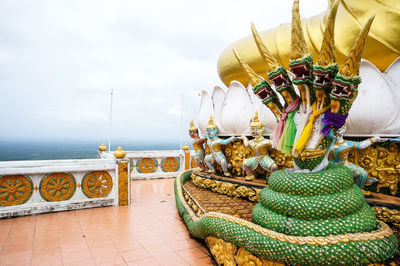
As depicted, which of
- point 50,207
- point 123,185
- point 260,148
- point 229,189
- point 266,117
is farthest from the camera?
point 123,185

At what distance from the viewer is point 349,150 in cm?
339

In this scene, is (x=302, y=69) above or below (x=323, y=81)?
above

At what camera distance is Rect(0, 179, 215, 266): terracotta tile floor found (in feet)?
10.8

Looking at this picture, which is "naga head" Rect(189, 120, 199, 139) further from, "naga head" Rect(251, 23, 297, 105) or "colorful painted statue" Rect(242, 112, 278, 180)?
"naga head" Rect(251, 23, 297, 105)

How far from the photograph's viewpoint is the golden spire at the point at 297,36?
7.65 ft

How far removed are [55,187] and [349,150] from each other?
5907 mm

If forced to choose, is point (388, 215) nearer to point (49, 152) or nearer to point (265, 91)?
point (265, 91)

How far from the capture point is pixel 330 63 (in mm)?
2268

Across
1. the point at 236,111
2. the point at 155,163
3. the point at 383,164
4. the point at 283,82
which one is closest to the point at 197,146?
the point at 236,111

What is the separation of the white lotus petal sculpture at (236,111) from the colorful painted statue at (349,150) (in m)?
1.77

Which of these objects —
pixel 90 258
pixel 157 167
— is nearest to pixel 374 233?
pixel 90 258

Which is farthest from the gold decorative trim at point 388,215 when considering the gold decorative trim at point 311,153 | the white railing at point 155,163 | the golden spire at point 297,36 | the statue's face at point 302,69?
the white railing at point 155,163

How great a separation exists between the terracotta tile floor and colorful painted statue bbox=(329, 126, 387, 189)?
2419mm

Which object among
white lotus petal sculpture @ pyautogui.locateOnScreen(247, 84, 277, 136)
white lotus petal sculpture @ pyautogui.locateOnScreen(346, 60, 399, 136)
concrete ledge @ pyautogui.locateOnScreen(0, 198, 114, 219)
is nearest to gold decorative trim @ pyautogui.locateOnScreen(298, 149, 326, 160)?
white lotus petal sculpture @ pyautogui.locateOnScreen(346, 60, 399, 136)
